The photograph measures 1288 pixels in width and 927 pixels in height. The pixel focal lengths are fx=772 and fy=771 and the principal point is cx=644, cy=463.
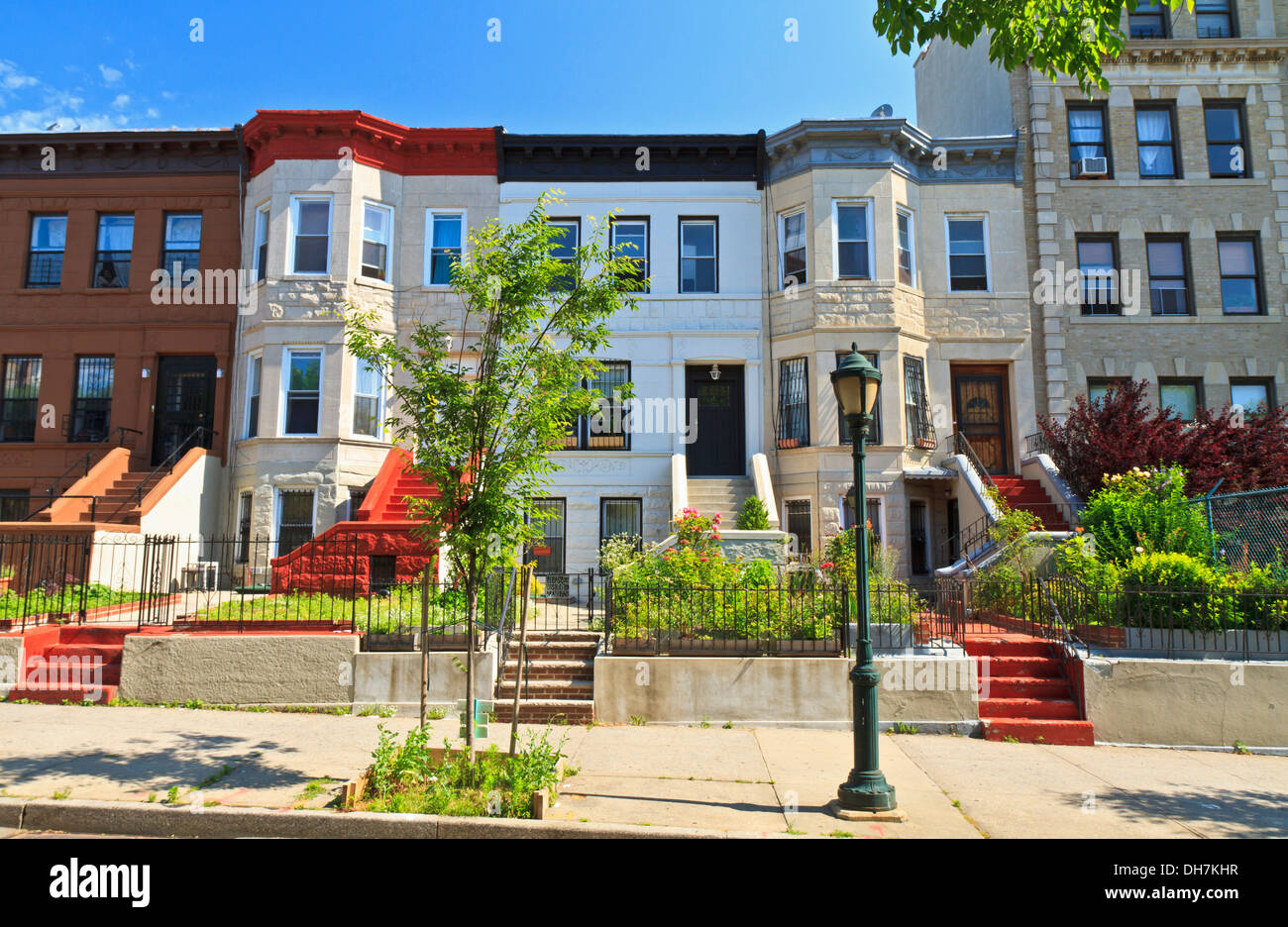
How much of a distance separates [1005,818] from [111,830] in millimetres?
7340

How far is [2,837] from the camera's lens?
5.93m

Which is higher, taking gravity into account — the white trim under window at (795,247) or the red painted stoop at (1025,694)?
the white trim under window at (795,247)

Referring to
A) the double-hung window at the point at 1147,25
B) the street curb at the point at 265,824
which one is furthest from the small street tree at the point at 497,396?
the double-hung window at the point at 1147,25

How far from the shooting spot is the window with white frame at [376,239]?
1812cm

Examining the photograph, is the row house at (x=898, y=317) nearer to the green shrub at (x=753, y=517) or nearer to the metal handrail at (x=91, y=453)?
the green shrub at (x=753, y=517)

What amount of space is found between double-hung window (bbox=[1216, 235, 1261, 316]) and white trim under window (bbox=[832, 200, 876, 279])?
850cm

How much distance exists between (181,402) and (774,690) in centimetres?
1613

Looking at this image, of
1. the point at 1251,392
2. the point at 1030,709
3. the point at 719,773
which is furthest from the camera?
the point at 1251,392

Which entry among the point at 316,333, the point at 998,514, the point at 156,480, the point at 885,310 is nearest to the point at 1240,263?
the point at 885,310

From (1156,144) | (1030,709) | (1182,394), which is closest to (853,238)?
(1156,144)

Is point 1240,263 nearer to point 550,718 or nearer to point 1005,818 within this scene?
point 1005,818

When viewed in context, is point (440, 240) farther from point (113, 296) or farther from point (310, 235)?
point (113, 296)

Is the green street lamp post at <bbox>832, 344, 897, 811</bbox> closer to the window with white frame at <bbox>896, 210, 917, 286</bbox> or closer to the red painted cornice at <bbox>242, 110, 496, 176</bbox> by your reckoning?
the window with white frame at <bbox>896, 210, 917, 286</bbox>

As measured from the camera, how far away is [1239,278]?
18.5 m
